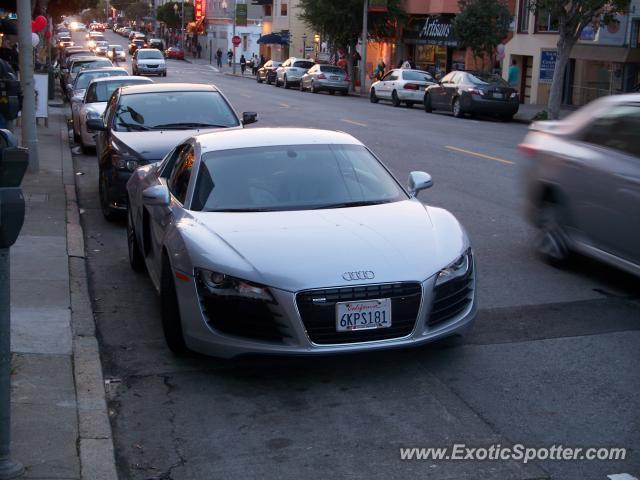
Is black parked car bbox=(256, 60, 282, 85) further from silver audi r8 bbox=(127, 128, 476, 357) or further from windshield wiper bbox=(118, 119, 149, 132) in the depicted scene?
silver audi r8 bbox=(127, 128, 476, 357)

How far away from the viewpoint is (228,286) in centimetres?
589

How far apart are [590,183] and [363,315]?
3331mm

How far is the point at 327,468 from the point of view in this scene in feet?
15.9

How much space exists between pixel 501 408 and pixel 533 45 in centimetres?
3467

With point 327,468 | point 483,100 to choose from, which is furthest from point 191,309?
point 483,100

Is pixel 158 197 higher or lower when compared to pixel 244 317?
higher

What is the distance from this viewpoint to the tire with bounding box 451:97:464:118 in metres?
31.0

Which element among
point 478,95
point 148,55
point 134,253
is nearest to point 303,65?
point 148,55

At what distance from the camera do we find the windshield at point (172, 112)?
11992 millimetres

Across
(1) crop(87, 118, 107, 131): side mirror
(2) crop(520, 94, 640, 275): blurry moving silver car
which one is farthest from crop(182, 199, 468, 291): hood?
(1) crop(87, 118, 107, 131): side mirror

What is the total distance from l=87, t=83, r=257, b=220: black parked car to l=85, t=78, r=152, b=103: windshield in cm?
621

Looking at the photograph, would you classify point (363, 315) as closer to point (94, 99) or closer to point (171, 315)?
point (171, 315)

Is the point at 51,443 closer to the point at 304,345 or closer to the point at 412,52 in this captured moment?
the point at 304,345

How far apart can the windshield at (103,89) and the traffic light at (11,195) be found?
1477cm
